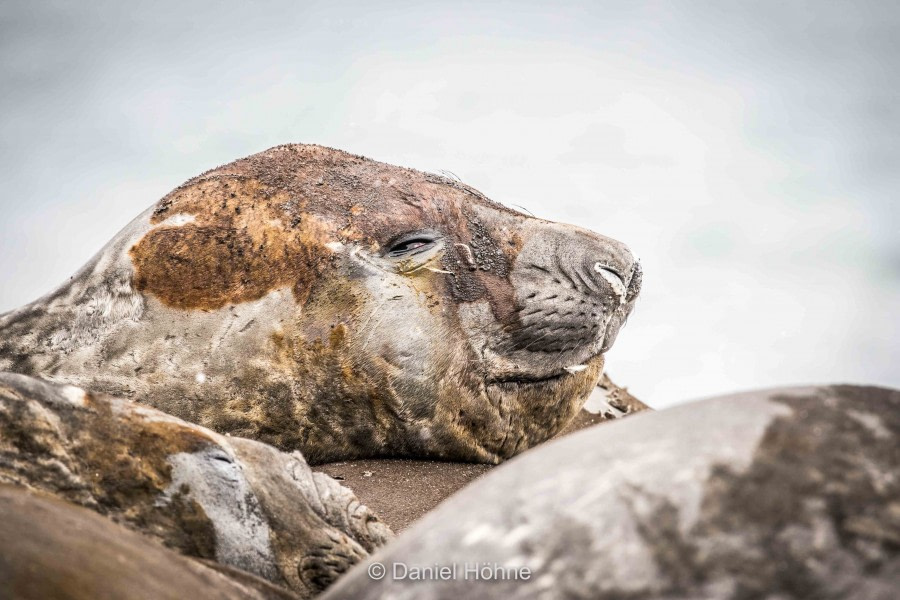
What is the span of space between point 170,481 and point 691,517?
175 centimetres

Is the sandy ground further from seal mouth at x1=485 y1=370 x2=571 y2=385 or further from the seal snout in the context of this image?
the seal snout

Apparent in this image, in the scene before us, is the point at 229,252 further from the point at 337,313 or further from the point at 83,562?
the point at 83,562

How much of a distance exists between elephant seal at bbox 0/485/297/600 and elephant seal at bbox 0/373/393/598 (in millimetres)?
325

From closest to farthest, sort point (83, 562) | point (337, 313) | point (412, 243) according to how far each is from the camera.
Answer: point (83, 562), point (337, 313), point (412, 243)

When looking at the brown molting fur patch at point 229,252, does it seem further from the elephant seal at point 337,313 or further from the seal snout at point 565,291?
the seal snout at point 565,291

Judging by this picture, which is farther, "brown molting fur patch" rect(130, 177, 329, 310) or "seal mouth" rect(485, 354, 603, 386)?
"seal mouth" rect(485, 354, 603, 386)

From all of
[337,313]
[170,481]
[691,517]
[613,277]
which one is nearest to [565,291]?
[613,277]

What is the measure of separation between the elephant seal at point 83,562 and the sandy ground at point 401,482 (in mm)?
1764

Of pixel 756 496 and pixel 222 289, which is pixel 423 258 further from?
pixel 756 496

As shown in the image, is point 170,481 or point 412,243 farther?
point 412,243

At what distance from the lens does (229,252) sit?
4.43m

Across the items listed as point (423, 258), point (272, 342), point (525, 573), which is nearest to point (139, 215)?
point (272, 342)

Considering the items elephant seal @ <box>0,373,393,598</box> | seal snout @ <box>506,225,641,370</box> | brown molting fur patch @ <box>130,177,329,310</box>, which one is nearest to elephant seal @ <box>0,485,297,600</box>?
elephant seal @ <box>0,373,393,598</box>

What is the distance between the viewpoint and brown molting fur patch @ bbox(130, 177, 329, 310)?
4.37 m
